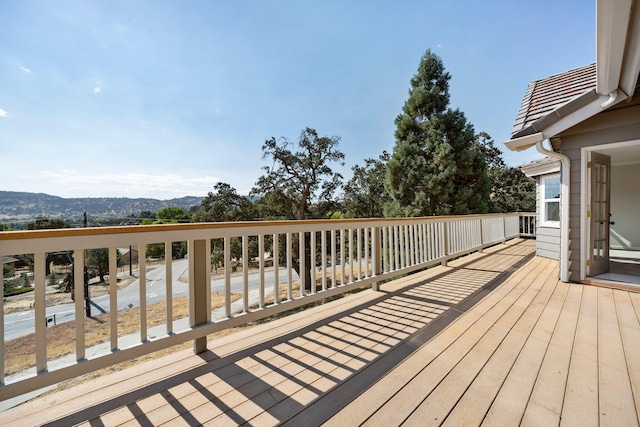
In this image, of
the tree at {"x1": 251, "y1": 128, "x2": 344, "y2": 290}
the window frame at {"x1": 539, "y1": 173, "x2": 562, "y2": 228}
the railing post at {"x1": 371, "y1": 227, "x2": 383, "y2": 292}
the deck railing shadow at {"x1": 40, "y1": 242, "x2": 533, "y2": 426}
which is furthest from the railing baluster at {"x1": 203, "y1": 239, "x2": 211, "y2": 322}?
the tree at {"x1": 251, "y1": 128, "x2": 344, "y2": 290}

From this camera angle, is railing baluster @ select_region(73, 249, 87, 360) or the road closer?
railing baluster @ select_region(73, 249, 87, 360)

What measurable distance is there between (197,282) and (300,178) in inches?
545

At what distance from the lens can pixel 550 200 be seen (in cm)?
576

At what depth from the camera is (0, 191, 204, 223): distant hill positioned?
12.8 meters

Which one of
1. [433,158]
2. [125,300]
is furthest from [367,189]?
A: [125,300]

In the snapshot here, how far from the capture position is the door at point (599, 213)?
3.78m

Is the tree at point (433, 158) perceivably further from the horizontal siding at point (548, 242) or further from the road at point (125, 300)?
the road at point (125, 300)

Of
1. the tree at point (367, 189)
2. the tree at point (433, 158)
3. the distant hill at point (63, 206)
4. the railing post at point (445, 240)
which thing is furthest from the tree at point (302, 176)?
the railing post at point (445, 240)

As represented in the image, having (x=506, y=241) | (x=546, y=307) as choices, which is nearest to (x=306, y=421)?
(x=546, y=307)

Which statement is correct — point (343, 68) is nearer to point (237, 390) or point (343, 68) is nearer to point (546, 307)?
point (546, 307)

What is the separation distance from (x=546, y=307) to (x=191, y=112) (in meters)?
18.0

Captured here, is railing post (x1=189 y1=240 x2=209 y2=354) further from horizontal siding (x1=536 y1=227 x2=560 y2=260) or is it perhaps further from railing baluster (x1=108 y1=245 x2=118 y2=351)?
horizontal siding (x1=536 y1=227 x2=560 y2=260)

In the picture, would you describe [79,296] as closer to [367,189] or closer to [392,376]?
[392,376]

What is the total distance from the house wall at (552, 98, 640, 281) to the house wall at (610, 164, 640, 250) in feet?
12.3
